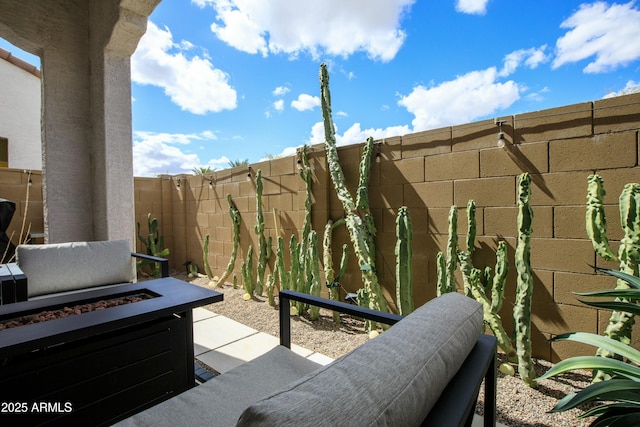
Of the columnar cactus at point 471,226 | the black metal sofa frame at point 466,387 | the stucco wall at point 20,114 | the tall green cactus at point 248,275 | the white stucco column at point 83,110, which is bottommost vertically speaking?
the tall green cactus at point 248,275

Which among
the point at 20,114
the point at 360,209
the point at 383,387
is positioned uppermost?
the point at 20,114

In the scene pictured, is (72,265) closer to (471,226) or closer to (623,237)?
(471,226)

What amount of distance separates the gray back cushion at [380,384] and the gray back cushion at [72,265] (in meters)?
2.73

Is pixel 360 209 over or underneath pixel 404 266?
over

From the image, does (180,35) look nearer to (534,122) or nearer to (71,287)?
(71,287)

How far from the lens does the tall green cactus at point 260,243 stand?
3840 millimetres

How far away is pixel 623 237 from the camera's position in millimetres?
1745

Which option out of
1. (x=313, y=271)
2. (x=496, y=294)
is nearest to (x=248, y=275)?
(x=313, y=271)

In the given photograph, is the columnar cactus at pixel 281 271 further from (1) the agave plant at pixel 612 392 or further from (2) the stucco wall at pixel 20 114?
(2) the stucco wall at pixel 20 114

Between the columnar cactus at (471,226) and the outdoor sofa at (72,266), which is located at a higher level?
the columnar cactus at (471,226)

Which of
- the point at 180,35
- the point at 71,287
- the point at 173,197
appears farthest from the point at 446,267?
the point at 180,35

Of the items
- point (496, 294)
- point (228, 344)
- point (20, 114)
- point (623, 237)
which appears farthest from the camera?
point (20, 114)

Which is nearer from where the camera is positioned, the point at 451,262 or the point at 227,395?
the point at 227,395

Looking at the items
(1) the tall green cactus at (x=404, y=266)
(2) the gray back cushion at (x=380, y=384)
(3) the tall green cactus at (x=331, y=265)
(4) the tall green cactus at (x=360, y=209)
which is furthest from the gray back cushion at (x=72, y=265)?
(2) the gray back cushion at (x=380, y=384)
